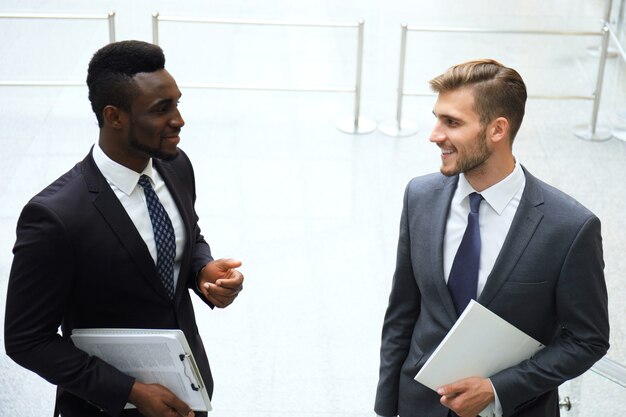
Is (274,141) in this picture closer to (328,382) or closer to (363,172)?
(363,172)

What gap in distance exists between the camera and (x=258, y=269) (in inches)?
238

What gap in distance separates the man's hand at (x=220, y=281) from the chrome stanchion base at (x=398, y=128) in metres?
4.54

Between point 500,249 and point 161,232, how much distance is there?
3.36ft

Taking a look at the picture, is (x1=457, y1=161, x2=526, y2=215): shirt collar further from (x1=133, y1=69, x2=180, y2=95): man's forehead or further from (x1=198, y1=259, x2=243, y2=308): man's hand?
(x1=133, y1=69, x2=180, y2=95): man's forehead

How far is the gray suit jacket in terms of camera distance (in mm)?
3037

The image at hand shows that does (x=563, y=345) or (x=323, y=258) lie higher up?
(x=563, y=345)

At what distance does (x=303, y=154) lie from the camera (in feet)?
24.3

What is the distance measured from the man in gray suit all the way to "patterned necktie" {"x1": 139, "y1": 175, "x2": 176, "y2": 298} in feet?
2.42

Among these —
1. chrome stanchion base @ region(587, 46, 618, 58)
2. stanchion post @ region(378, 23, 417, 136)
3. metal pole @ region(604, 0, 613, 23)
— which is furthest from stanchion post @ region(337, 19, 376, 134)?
metal pole @ region(604, 0, 613, 23)

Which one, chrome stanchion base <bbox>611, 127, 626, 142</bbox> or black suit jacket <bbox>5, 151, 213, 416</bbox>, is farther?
chrome stanchion base <bbox>611, 127, 626, 142</bbox>

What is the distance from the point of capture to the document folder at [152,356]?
10.1 ft

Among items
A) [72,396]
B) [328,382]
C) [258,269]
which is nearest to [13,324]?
[72,396]

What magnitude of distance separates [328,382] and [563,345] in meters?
2.16

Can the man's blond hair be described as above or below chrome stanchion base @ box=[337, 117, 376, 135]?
above
